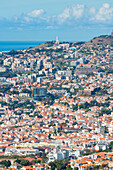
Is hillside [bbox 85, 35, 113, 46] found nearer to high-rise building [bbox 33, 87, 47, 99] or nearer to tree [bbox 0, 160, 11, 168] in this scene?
high-rise building [bbox 33, 87, 47, 99]

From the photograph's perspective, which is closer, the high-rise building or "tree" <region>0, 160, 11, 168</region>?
"tree" <region>0, 160, 11, 168</region>

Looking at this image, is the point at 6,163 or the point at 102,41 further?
the point at 102,41

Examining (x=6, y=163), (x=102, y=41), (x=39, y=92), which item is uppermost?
(x=102, y=41)

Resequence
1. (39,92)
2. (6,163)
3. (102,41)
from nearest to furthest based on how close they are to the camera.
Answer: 1. (6,163)
2. (39,92)
3. (102,41)

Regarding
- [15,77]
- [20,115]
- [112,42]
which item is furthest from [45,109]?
[112,42]

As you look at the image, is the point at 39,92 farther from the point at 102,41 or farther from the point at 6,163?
the point at 6,163

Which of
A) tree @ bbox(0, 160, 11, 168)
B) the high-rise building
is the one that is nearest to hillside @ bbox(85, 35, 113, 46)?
the high-rise building

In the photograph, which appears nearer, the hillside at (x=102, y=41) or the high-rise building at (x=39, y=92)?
the high-rise building at (x=39, y=92)

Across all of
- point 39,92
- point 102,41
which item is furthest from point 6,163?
point 102,41

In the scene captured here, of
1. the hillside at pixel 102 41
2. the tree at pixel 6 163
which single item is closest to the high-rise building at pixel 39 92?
the hillside at pixel 102 41

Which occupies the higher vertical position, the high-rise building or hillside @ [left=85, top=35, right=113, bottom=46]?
hillside @ [left=85, top=35, right=113, bottom=46]

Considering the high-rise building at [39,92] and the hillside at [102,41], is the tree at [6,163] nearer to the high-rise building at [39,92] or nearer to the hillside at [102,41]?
the high-rise building at [39,92]
